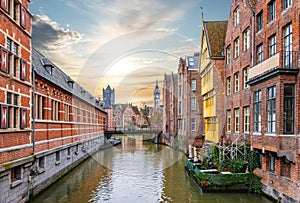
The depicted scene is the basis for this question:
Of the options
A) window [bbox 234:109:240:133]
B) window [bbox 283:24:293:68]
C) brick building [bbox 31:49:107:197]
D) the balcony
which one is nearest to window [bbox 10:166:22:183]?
brick building [bbox 31:49:107:197]

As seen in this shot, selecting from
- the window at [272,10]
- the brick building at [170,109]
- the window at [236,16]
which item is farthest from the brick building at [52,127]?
the brick building at [170,109]

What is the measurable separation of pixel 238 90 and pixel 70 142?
1375 centimetres

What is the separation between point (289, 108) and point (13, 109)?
39.0ft

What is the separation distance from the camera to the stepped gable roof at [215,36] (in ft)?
88.0

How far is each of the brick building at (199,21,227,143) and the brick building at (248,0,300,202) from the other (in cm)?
866

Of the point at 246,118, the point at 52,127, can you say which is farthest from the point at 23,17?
the point at 246,118

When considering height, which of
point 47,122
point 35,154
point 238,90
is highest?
point 238,90

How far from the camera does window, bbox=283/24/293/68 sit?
14.0 meters

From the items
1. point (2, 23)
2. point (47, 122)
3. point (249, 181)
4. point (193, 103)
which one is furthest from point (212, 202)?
point (193, 103)

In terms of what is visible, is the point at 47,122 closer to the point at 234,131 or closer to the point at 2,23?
the point at 2,23

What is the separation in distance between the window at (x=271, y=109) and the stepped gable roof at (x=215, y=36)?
11794mm

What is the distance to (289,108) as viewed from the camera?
45.2ft

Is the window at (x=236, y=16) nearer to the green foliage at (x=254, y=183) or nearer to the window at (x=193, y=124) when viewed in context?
the green foliage at (x=254, y=183)

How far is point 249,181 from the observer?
17016 mm
